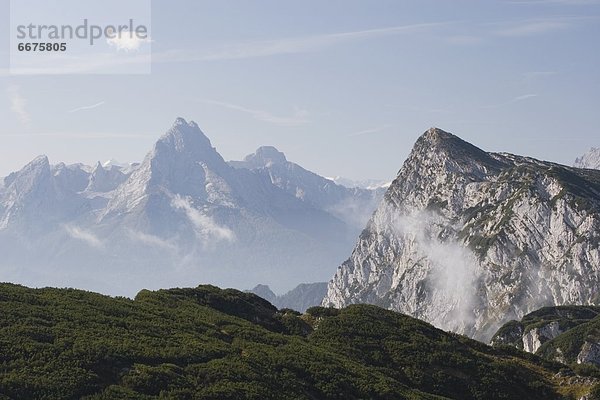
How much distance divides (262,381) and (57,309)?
98.3 ft

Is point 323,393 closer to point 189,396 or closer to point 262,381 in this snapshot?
point 262,381

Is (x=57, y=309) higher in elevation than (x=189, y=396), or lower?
higher

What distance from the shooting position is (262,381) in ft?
227

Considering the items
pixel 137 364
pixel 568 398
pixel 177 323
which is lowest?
pixel 568 398

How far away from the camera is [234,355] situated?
3004 inches

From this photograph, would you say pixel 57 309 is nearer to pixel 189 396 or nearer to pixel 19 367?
pixel 19 367

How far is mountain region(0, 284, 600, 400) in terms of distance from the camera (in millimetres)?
62969

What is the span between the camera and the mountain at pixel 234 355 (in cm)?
6297

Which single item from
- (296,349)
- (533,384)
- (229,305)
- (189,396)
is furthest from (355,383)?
(229,305)

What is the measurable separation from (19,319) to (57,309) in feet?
30.5

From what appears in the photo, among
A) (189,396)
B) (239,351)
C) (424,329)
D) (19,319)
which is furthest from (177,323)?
(424,329)

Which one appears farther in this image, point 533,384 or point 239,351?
point 533,384

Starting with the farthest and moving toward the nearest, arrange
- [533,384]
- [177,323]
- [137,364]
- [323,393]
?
[533,384], [177,323], [323,393], [137,364]

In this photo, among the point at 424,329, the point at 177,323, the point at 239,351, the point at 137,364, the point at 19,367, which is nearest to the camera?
the point at 19,367
